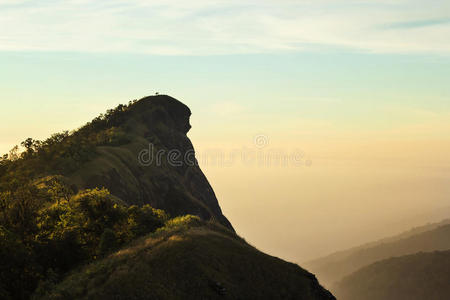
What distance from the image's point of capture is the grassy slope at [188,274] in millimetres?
36438

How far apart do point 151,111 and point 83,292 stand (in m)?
119

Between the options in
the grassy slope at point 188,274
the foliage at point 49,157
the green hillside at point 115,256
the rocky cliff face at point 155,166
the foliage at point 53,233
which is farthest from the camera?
the rocky cliff face at point 155,166

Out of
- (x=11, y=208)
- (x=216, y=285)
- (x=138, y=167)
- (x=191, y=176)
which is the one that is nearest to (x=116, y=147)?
(x=138, y=167)

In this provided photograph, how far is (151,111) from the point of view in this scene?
15125cm

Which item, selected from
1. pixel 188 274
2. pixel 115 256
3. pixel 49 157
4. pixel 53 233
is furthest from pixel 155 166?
pixel 188 274

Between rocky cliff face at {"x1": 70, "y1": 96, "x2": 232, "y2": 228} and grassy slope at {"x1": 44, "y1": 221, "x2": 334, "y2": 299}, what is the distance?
140 ft

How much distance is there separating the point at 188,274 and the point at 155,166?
3108 inches

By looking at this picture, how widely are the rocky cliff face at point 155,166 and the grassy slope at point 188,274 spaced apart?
42709 millimetres

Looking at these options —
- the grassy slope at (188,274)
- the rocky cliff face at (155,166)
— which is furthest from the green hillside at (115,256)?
the rocky cliff face at (155,166)

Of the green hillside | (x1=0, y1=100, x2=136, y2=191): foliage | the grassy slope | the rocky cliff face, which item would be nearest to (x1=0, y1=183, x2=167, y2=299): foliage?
the green hillside

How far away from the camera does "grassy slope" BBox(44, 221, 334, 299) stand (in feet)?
120

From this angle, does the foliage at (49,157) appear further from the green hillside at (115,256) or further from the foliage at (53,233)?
the foliage at (53,233)

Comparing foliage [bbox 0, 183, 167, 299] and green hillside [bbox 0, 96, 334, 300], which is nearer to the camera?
green hillside [bbox 0, 96, 334, 300]

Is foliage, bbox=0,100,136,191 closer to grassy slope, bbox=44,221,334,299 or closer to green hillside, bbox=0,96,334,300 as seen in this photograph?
green hillside, bbox=0,96,334,300
